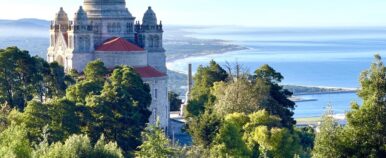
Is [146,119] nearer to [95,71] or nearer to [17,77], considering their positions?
[17,77]

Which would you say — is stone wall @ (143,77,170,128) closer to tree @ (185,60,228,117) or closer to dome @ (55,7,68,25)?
tree @ (185,60,228,117)

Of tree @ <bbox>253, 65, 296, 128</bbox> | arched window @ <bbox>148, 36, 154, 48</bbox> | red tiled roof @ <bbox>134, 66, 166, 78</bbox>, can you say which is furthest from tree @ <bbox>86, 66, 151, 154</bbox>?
arched window @ <bbox>148, 36, 154, 48</bbox>

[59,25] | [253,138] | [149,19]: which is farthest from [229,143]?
[59,25]

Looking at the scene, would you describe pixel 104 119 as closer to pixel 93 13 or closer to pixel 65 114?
pixel 65 114

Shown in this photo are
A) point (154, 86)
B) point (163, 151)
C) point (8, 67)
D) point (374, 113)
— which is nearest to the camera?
point (374, 113)

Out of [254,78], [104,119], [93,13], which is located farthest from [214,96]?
[93,13]

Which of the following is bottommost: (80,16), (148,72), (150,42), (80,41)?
(148,72)

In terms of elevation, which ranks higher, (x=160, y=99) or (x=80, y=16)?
(x=80, y=16)
